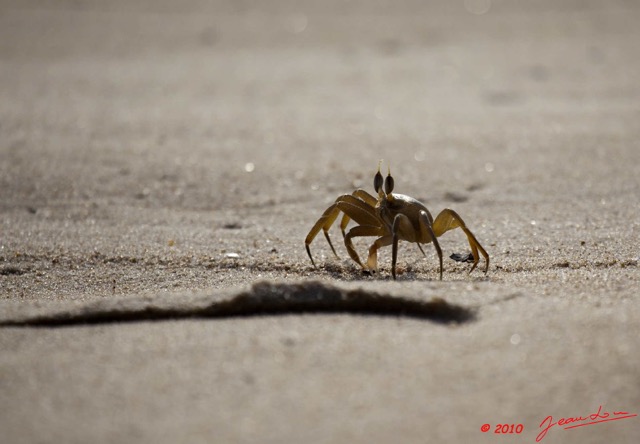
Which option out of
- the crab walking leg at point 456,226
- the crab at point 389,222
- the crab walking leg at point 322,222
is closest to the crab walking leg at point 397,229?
the crab at point 389,222

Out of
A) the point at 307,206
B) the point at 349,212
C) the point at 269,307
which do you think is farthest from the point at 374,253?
the point at 307,206

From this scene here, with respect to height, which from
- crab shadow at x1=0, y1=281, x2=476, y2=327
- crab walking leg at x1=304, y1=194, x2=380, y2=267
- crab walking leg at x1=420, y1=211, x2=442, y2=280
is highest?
crab walking leg at x1=304, y1=194, x2=380, y2=267

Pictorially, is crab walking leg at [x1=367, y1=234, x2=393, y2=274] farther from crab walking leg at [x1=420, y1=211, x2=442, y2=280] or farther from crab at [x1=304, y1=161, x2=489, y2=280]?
crab walking leg at [x1=420, y1=211, x2=442, y2=280]

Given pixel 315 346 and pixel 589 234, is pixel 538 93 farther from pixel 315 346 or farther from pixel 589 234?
pixel 315 346

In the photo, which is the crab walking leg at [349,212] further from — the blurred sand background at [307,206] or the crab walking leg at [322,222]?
the blurred sand background at [307,206]

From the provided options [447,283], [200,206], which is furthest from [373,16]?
[447,283]

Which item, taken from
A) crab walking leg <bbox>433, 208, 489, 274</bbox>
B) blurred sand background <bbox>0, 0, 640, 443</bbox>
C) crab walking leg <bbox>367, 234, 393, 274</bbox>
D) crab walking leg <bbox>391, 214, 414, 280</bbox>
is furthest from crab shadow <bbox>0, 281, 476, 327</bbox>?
crab walking leg <bbox>433, 208, 489, 274</bbox>

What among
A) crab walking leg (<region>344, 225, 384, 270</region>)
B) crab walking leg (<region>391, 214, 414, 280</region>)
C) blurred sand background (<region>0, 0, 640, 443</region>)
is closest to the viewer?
blurred sand background (<region>0, 0, 640, 443</region>)

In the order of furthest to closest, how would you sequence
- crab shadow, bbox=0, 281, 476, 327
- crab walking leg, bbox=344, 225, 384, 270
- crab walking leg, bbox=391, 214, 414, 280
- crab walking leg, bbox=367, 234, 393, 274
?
crab walking leg, bbox=344, 225, 384, 270 < crab walking leg, bbox=367, 234, 393, 274 < crab walking leg, bbox=391, 214, 414, 280 < crab shadow, bbox=0, 281, 476, 327
